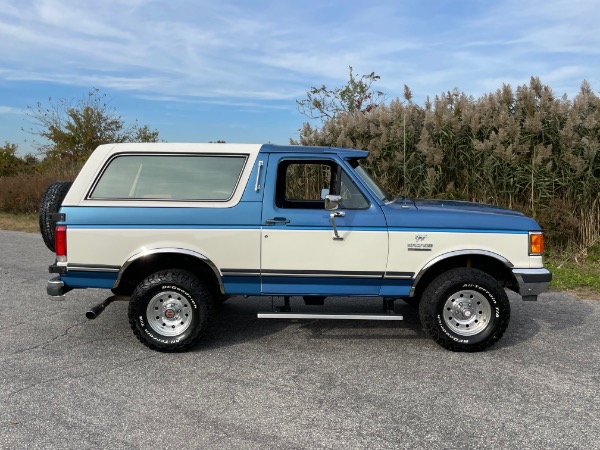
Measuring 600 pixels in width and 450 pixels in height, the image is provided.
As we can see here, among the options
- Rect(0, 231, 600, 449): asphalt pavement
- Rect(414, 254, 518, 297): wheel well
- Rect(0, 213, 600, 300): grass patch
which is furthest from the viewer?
Rect(0, 213, 600, 300): grass patch

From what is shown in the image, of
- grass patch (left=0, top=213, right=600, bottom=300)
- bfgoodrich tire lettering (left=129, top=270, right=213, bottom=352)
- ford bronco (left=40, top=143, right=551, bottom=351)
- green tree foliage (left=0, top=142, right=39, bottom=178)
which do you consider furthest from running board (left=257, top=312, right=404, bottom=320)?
green tree foliage (left=0, top=142, right=39, bottom=178)

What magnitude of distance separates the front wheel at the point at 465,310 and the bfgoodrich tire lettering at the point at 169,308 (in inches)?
81.6

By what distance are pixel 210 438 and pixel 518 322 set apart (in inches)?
161

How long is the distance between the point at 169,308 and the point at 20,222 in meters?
14.4

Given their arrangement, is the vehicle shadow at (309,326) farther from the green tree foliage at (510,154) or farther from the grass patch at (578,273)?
the green tree foliage at (510,154)

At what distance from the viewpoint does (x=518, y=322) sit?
6.21 meters

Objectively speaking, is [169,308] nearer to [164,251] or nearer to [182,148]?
[164,251]

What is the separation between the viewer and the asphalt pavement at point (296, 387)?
3.52 meters

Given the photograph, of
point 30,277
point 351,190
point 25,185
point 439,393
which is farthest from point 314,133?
point 25,185

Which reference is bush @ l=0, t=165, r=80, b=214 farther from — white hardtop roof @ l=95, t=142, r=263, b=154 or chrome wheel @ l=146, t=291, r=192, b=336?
chrome wheel @ l=146, t=291, r=192, b=336

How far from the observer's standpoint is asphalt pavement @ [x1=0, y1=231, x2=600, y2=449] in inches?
139

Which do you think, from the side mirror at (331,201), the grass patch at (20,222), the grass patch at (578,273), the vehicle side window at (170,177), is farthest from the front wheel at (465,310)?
the grass patch at (20,222)

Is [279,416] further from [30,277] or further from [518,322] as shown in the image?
[30,277]

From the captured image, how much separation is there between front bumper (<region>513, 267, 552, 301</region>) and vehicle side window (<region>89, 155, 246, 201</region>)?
279cm
